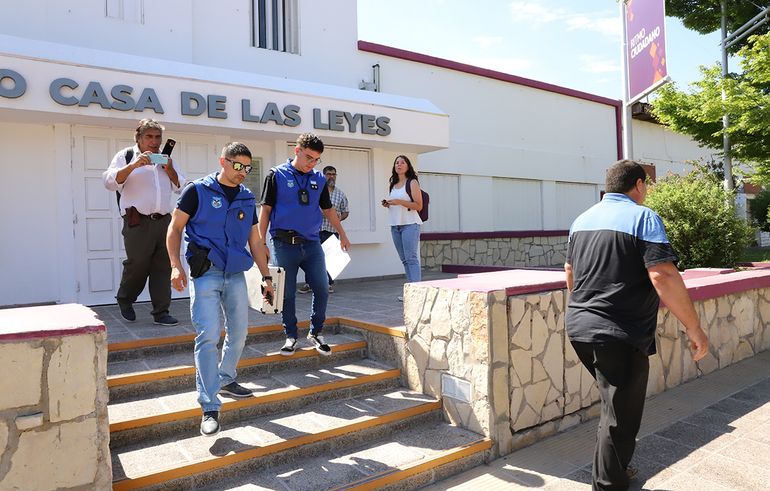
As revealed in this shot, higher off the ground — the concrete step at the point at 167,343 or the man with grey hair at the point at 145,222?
the man with grey hair at the point at 145,222

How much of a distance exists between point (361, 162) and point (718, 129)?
27.3ft

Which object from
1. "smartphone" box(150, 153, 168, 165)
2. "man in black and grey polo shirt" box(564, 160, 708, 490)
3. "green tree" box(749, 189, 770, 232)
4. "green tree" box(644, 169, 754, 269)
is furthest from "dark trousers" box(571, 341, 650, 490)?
"green tree" box(749, 189, 770, 232)

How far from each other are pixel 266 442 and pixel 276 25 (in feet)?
27.5

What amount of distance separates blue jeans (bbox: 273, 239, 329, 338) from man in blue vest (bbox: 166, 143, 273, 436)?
2.22 ft

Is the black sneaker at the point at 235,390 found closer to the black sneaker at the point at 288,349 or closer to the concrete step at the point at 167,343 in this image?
the black sneaker at the point at 288,349

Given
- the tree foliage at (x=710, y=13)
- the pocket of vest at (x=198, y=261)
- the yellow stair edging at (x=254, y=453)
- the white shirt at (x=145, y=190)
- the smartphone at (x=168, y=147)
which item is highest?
the tree foliage at (x=710, y=13)

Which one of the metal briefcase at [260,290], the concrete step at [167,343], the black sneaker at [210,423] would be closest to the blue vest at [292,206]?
the metal briefcase at [260,290]

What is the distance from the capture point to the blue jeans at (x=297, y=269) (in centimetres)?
426

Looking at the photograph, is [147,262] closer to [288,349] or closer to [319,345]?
[288,349]

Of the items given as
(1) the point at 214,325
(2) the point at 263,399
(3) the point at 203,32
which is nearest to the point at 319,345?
(2) the point at 263,399

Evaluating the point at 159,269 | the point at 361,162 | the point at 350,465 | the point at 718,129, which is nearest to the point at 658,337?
the point at 350,465

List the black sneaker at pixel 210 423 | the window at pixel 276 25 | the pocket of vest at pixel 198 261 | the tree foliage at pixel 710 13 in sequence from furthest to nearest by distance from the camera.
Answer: the tree foliage at pixel 710 13 → the window at pixel 276 25 → the pocket of vest at pixel 198 261 → the black sneaker at pixel 210 423

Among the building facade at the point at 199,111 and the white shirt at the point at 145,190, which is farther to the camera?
the building facade at the point at 199,111

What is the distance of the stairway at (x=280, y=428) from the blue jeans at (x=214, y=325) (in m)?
0.25
